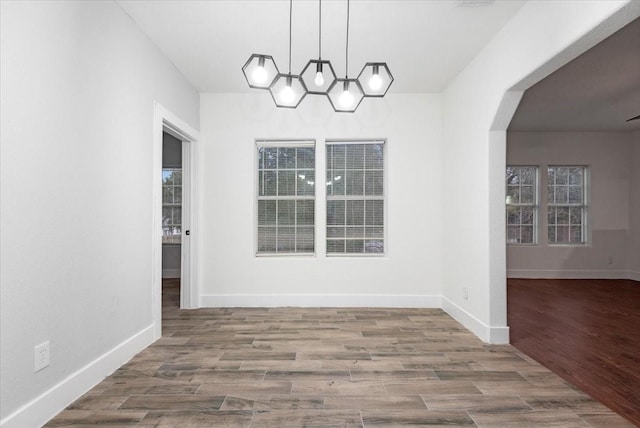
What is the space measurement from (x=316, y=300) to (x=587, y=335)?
2.78 meters

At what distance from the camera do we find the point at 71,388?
2.21 m

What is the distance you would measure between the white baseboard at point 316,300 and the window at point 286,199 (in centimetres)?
58

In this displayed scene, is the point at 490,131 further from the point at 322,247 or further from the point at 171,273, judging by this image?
the point at 171,273

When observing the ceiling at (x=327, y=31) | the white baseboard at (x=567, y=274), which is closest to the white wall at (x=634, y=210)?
the white baseboard at (x=567, y=274)

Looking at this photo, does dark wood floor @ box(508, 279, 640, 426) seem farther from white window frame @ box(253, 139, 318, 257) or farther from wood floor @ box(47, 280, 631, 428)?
white window frame @ box(253, 139, 318, 257)

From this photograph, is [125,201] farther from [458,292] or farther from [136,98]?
[458,292]

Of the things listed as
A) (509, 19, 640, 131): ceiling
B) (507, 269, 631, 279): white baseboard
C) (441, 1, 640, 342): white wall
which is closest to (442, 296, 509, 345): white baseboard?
(441, 1, 640, 342): white wall

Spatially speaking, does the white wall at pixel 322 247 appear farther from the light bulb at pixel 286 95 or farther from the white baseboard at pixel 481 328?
the light bulb at pixel 286 95

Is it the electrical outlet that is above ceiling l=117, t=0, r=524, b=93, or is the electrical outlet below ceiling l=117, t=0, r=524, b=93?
below

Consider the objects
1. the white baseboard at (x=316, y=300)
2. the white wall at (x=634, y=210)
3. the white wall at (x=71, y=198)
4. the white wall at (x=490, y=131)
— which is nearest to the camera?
the white wall at (x=71, y=198)

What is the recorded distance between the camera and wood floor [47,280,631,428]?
204cm

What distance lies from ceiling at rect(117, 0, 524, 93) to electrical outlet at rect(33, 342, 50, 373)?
2.34m

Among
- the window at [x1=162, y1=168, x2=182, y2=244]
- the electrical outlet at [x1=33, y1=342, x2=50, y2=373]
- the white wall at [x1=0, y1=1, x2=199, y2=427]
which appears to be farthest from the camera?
the window at [x1=162, y1=168, x2=182, y2=244]

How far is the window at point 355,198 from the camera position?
474 centimetres
